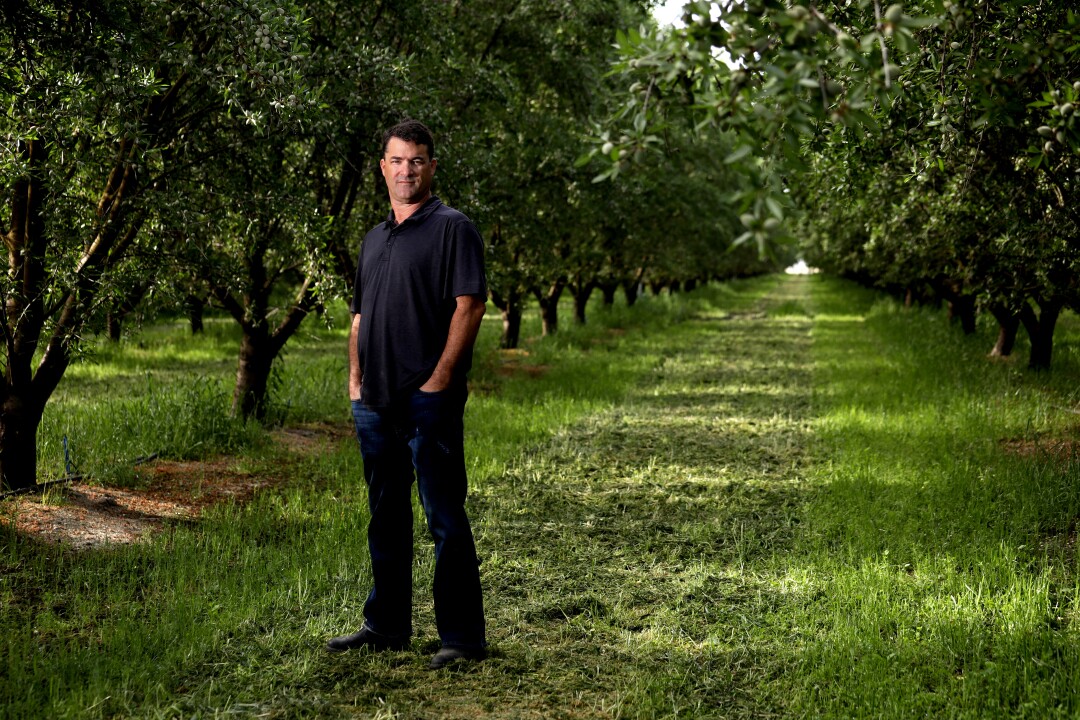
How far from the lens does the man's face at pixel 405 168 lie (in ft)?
14.3

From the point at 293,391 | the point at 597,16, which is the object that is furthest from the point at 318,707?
the point at 597,16

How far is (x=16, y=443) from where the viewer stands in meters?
7.25

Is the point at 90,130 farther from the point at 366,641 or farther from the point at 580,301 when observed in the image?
the point at 580,301

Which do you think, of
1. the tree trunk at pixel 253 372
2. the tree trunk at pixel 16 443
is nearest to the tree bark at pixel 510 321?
the tree trunk at pixel 253 372

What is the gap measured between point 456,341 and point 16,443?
16.2 ft

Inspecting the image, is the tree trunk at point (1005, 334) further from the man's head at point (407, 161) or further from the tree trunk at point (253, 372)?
the man's head at point (407, 161)

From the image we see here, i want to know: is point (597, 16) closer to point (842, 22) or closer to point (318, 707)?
point (842, 22)

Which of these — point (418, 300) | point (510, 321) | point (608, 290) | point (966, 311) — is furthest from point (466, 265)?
point (608, 290)

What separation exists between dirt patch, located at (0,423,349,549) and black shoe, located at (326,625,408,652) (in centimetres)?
249

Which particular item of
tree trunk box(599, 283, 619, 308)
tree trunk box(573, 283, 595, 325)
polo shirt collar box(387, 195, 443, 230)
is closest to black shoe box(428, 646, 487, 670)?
polo shirt collar box(387, 195, 443, 230)

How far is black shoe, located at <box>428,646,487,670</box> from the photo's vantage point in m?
4.39

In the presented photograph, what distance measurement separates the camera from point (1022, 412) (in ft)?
36.0

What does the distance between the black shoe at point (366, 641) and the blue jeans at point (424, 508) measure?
0.11ft

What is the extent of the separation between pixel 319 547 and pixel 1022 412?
881 centimetres
